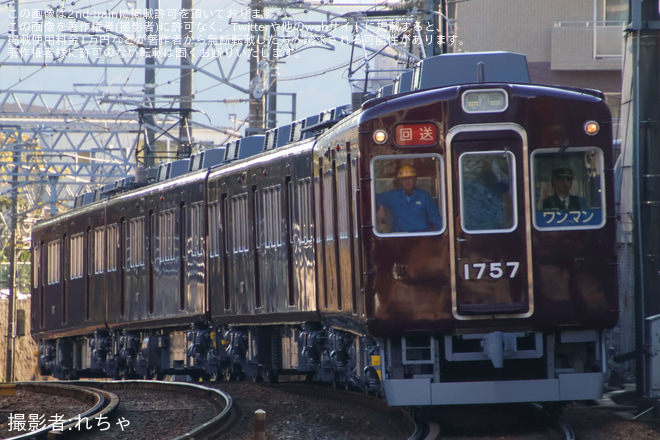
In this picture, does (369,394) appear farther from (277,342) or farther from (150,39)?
(150,39)

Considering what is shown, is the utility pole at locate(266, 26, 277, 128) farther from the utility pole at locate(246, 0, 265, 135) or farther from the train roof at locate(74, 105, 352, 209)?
the train roof at locate(74, 105, 352, 209)

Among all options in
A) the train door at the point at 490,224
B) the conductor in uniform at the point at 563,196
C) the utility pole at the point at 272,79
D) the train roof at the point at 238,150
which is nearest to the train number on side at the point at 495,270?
the train door at the point at 490,224

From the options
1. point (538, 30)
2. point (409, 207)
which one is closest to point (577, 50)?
point (538, 30)

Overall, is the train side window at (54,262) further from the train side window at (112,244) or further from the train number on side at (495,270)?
the train number on side at (495,270)

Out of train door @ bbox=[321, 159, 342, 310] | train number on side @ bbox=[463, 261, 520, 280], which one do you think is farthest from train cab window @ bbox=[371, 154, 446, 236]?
train door @ bbox=[321, 159, 342, 310]

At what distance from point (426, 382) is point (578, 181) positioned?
1.95 metres

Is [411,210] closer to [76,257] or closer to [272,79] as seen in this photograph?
[76,257]

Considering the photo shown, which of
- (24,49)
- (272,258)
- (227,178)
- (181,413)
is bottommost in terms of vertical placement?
(181,413)

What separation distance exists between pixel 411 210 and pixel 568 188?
4.05 ft

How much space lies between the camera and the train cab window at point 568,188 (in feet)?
31.1

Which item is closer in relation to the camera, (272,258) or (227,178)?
(272,258)

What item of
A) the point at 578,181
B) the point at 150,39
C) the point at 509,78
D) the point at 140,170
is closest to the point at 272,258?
the point at 509,78

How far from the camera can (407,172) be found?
Result: 9.52 meters

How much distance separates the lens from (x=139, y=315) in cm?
1853
